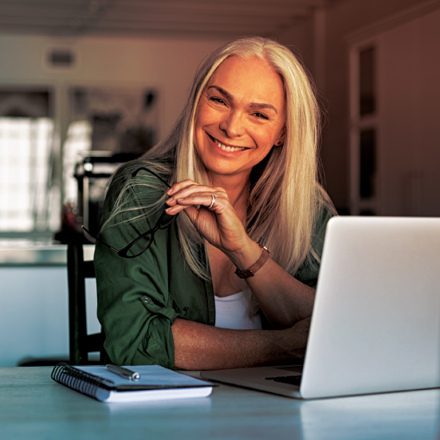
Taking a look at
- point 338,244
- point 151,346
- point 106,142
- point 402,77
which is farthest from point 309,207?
point 106,142

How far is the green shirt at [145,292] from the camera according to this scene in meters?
1.33

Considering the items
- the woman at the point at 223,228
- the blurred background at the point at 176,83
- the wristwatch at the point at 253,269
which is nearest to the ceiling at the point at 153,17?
the blurred background at the point at 176,83

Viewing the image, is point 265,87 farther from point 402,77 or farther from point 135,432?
point 402,77

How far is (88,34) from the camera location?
9703 millimetres

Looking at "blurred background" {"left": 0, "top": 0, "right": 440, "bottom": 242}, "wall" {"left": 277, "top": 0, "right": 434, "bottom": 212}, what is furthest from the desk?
"wall" {"left": 277, "top": 0, "right": 434, "bottom": 212}

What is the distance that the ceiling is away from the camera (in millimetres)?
8172

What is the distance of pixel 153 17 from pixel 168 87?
1346mm

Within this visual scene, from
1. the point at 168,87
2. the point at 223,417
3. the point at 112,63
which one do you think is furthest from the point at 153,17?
the point at 223,417

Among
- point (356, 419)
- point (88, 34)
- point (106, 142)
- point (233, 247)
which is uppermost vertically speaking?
point (88, 34)

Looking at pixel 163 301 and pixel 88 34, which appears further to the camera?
pixel 88 34

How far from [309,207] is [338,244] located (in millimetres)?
767

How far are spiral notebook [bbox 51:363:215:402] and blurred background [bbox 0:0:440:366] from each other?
216 cm

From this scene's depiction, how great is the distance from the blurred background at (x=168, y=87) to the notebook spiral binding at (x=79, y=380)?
6.83ft

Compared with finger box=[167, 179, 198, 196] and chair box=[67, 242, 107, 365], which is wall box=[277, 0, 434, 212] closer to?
chair box=[67, 242, 107, 365]
